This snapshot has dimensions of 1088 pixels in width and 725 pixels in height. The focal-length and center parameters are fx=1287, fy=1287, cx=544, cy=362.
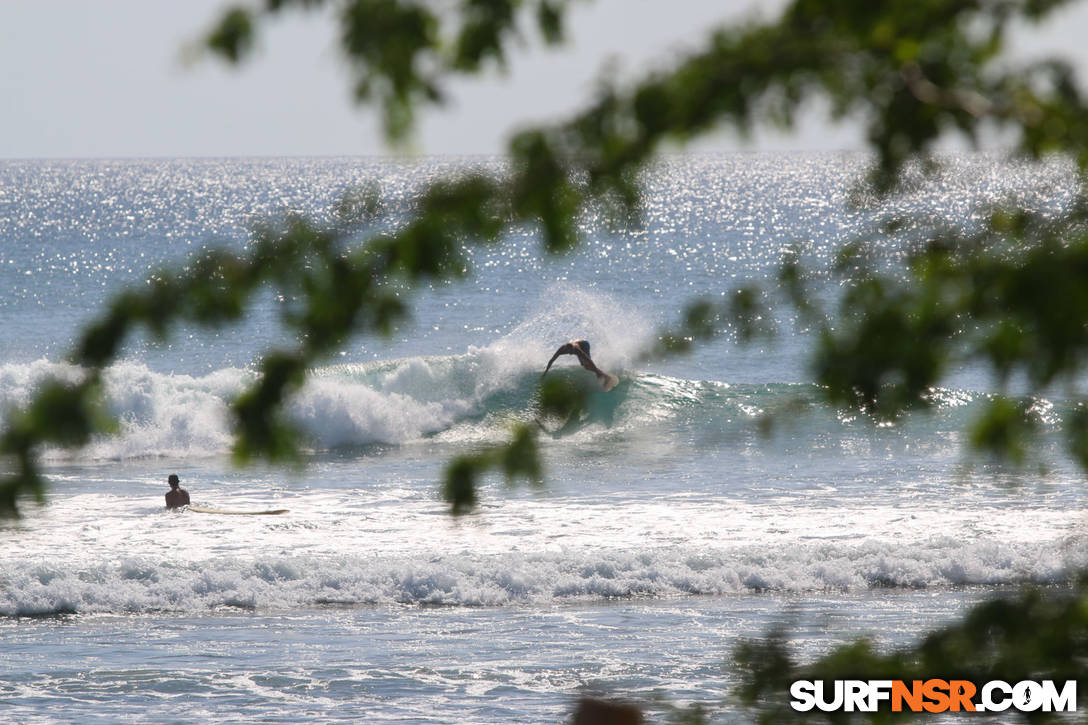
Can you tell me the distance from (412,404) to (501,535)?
43.2 ft

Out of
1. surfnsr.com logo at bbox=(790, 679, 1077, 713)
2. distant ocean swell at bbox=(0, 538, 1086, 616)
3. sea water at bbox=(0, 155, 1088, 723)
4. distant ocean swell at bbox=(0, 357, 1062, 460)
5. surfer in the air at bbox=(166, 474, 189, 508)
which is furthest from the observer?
distant ocean swell at bbox=(0, 357, 1062, 460)

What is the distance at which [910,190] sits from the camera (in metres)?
3.97

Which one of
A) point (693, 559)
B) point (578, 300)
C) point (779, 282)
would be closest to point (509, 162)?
point (779, 282)

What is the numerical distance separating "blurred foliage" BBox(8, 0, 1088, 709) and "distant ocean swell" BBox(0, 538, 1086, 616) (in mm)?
10109

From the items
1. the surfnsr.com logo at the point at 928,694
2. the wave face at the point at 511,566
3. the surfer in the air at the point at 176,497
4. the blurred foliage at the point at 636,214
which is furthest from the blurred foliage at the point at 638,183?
the surfer in the air at the point at 176,497

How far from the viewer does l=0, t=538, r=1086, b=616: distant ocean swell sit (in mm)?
12938

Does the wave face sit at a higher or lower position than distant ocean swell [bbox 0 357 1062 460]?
lower

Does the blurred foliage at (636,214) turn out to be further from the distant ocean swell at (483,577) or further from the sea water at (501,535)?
the distant ocean swell at (483,577)

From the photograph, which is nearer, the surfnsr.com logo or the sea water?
the surfnsr.com logo

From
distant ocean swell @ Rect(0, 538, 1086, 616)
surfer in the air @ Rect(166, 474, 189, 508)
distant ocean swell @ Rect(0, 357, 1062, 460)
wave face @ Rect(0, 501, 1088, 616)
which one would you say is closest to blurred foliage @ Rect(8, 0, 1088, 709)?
wave face @ Rect(0, 501, 1088, 616)

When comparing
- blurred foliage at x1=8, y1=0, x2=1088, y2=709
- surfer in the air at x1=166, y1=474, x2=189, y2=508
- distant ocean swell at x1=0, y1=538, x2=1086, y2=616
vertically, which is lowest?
distant ocean swell at x1=0, y1=538, x2=1086, y2=616

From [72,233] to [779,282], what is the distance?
90451 mm

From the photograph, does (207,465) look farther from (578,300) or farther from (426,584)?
(578,300)

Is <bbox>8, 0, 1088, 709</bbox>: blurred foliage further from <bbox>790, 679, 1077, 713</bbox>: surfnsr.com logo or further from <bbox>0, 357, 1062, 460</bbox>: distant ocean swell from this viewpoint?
<bbox>0, 357, 1062, 460</bbox>: distant ocean swell
